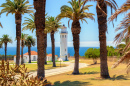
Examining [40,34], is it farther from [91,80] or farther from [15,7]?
[15,7]

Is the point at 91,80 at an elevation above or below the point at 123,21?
below

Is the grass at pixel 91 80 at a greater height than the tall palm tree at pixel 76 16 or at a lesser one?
lesser

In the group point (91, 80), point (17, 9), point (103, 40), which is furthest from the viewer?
point (17, 9)

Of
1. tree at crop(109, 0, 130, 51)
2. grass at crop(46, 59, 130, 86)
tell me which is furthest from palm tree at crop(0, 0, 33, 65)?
tree at crop(109, 0, 130, 51)

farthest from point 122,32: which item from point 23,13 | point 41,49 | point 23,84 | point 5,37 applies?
point 5,37

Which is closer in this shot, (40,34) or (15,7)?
(40,34)

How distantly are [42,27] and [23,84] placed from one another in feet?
37.1

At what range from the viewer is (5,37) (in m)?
54.2

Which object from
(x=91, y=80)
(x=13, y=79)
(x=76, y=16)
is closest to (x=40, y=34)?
(x=91, y=80)

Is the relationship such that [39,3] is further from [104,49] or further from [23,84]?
[23,84]

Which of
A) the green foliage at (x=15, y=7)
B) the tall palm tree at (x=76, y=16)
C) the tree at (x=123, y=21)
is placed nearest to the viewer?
the tree at (x=123, y=21)

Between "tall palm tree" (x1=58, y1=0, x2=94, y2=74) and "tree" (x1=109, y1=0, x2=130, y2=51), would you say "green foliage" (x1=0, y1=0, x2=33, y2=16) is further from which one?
"tree" (x1=109, y1=0, x2=130, y2=51)

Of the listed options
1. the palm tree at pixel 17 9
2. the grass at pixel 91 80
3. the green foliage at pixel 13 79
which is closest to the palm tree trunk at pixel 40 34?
the grass at pixel 91 80

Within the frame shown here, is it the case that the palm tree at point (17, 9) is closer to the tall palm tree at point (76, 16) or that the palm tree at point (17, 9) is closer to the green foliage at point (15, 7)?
the green foliage at point (15, 7)
